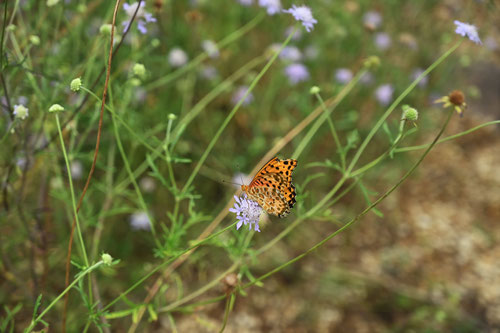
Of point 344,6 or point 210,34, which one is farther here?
point 344,6

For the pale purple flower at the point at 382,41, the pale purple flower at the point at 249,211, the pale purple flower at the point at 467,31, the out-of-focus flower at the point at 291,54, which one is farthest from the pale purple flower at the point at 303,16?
the pale purple flower at the point at 382,41

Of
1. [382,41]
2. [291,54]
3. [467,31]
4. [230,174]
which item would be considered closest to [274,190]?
[467,31]

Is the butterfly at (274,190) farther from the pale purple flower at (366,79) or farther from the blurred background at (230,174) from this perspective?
the pale purple flower at (366,79)

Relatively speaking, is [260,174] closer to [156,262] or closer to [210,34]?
[156,262]

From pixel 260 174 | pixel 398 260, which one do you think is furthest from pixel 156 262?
pixel 398 260

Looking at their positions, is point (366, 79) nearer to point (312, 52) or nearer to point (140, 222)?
point (312, 52)

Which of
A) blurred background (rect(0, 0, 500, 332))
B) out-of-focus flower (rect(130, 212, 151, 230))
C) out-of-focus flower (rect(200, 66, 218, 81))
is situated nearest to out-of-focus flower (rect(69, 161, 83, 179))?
blurred background (rect(0, 0, 500, 332))

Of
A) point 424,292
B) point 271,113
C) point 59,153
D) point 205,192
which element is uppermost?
point 271,113
